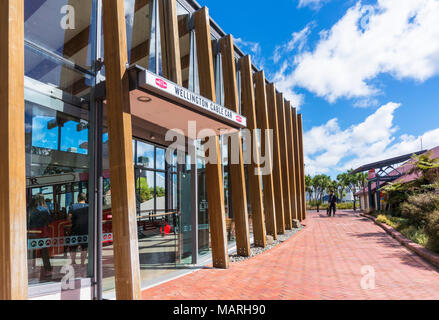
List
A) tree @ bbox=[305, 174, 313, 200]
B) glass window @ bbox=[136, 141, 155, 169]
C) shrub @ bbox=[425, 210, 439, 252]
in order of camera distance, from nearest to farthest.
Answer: shrub @ bbox=[425, 210, 439, 252] → glass window @ bbox=[136, 141, 155, 169] → tree @ bbox=[305, 174, 313, 200]

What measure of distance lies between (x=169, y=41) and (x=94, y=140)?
332cm

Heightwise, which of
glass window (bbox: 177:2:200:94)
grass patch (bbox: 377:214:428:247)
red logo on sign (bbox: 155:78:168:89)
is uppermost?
glass window (bbox: 177:2:200:94)

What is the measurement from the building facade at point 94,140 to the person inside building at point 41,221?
15mm

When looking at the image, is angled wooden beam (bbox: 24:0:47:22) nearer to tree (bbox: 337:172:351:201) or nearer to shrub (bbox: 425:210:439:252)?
shrub (bbox: 425:210:439:252)

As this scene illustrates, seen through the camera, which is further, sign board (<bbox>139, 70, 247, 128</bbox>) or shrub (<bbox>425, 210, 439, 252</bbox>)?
shrub (<bbox>425, 210, 439, 252</bbox>)

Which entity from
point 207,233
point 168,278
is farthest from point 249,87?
point 168,278

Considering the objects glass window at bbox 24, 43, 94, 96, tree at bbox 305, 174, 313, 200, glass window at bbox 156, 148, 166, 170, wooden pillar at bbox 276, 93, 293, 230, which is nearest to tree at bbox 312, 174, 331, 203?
tree at bbox 305, 174, 313, 200

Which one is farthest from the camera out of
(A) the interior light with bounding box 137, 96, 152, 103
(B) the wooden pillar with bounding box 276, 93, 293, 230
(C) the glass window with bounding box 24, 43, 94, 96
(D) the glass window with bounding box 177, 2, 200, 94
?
(B) the wooden pillar with bounding box 276, 93, 293, 230

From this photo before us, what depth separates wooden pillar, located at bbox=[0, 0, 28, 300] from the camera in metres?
3.63

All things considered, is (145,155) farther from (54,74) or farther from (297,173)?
(297,173)

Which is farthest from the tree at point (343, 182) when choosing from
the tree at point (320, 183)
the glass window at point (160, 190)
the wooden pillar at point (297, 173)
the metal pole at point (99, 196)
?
the metal pole at point (99, 196)

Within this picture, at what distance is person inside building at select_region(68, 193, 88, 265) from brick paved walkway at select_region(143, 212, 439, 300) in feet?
4.73

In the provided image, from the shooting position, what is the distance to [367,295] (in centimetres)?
552

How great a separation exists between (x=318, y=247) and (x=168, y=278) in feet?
20.3
